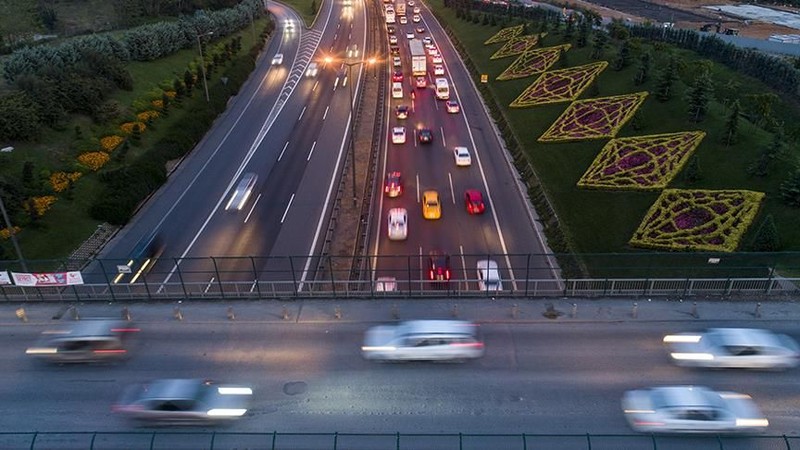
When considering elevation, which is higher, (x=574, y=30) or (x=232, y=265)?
(x=574, y=30)

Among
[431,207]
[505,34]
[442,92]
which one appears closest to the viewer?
[431,207]

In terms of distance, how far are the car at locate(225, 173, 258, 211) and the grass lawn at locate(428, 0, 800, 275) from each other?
2727cm

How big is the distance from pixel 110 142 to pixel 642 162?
5124cm

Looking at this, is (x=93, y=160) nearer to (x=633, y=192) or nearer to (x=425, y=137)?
(x=425, y=137)

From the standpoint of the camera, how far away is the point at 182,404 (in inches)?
805

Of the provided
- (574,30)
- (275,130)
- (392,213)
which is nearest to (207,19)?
(275,130)

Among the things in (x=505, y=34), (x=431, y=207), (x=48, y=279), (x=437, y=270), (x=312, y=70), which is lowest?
(x=437, y=270)

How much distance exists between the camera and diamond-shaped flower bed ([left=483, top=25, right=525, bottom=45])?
88.5 m

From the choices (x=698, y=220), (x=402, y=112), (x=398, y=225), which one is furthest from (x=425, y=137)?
(x=698, y=220)

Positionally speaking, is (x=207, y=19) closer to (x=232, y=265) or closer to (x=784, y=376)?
(x=232, y=265)

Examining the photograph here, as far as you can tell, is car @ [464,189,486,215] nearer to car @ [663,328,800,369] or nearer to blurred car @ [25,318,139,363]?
car @ [663,328,800,369]

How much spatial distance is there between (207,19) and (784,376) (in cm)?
9315

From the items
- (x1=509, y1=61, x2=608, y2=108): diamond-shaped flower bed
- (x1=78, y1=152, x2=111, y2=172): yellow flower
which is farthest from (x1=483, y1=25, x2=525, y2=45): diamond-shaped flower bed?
(x1=78, y1=152, x2=111, y2=172): yellow flower

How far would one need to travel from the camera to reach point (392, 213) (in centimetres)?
4178
